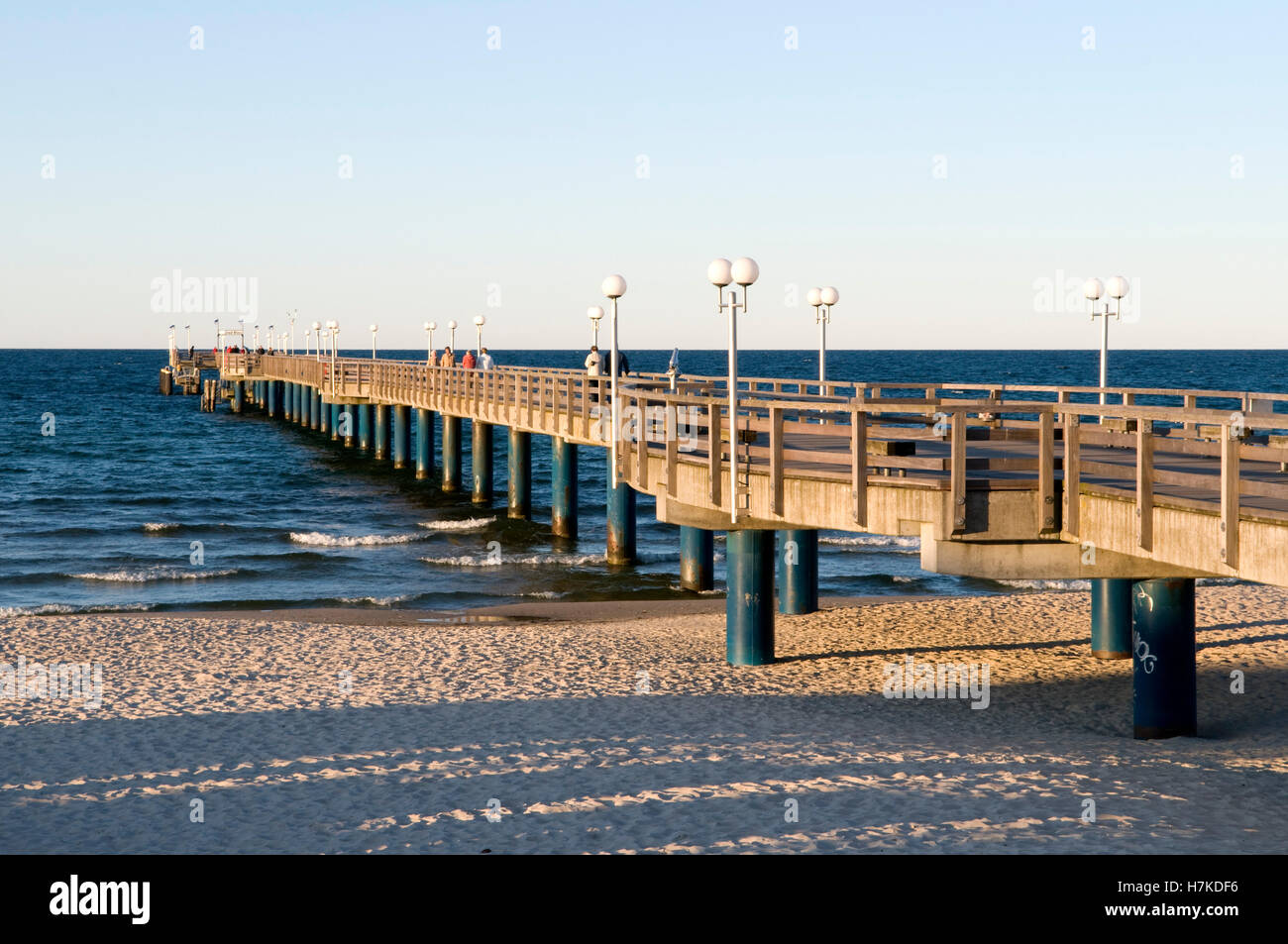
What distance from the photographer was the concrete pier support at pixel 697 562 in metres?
22.2

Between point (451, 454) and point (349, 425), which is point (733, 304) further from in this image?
point (349, 425)

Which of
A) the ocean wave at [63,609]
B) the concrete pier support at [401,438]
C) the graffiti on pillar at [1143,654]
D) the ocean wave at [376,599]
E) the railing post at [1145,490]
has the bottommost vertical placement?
the ocean wave at [63,609]

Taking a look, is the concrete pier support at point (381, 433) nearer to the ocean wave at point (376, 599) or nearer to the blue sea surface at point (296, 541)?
the blue sea surface at point (296, 541)

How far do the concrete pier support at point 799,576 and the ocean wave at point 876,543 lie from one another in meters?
9.17

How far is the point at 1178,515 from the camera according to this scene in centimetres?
950

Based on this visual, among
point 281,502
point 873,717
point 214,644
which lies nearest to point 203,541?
point 281,502

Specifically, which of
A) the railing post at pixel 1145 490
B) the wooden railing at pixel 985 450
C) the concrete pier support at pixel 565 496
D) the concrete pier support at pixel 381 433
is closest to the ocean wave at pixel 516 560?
the concrete pier support at pixel 565 496

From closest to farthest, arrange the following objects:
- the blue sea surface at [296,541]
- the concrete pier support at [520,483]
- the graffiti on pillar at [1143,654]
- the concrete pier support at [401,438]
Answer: the graffiti on pillar at [1143,654] < the blue sea surface at [296,541] < the concrete pier support at [520,483] < the concrete pier support at [401,438]

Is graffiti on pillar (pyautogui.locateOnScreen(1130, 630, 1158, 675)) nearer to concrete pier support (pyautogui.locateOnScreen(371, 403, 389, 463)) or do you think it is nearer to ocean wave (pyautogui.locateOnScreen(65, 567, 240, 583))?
ocean wave (pyautogui.locateOnScreen(65, 567, 240, 583))

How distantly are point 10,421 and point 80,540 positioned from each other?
4549 centimetres

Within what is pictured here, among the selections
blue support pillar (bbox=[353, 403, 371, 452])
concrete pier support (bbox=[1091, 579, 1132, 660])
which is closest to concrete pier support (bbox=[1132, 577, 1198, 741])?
concrete pier support (bbox=[1091, 579, 1132, 660])

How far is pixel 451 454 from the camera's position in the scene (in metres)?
37.3

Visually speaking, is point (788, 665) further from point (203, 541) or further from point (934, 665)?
point (203, 541)

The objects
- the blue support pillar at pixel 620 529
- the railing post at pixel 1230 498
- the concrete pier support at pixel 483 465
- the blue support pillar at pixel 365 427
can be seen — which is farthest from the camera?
the blue support pillar at pixel 365 427
